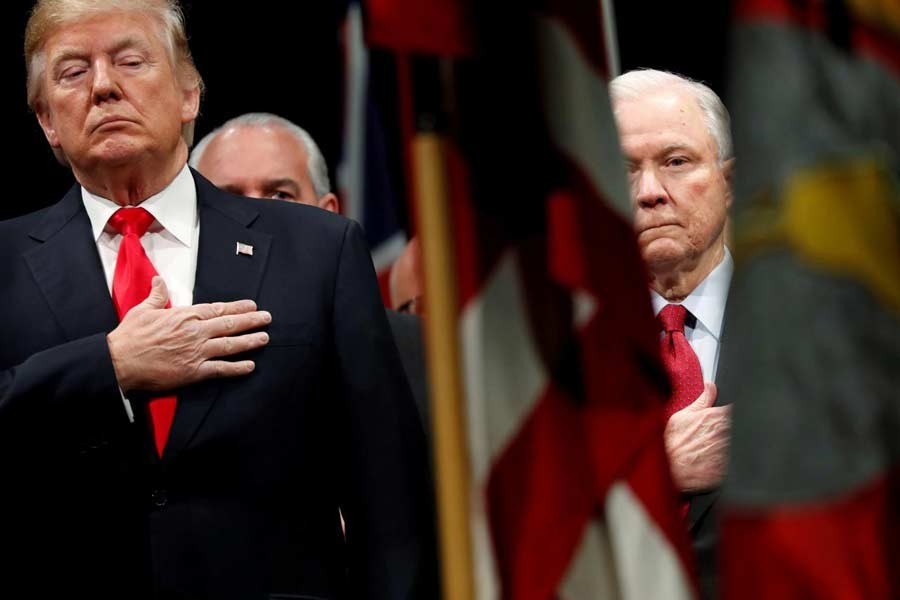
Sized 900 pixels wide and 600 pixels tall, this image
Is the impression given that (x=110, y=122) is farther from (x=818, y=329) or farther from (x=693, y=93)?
(x=818, y=329)

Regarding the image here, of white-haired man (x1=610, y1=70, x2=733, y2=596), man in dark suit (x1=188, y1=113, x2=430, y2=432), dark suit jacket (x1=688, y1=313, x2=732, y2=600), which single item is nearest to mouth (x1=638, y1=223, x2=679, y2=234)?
white-haired man (x1=610, y1=70, x2=733, y2=596)

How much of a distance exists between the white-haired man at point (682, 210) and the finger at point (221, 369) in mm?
785

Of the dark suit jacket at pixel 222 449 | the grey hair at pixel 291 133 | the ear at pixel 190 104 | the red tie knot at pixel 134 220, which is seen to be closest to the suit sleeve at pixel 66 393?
the dark suit jacket at pixel 222 449

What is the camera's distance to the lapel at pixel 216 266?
8.48 feet

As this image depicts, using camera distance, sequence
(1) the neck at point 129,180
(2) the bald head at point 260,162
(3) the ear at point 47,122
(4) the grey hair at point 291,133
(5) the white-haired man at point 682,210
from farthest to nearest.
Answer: (4) the grey hair at point 291,133
(2) the bald head at point 260,162
(5) the white-haired man at point 682,210
(3) the ear at point 47,122
(1) the neck at point 129,180

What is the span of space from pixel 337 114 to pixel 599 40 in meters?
3.73

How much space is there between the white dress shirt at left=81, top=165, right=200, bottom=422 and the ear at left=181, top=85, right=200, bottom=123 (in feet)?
0.57

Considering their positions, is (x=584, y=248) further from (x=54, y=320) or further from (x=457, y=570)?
(x=54, y=320)

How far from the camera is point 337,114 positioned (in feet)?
19.0

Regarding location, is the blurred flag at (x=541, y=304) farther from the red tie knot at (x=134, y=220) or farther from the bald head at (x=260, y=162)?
the bald head at (x=260, y=162)

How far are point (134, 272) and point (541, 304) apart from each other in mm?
882

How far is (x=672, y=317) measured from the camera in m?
3.12

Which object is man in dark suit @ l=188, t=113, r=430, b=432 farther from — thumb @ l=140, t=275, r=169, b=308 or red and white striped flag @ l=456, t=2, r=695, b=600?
red and white striped flag @ l=456, t=2, r=695, b=600

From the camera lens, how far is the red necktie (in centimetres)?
263
